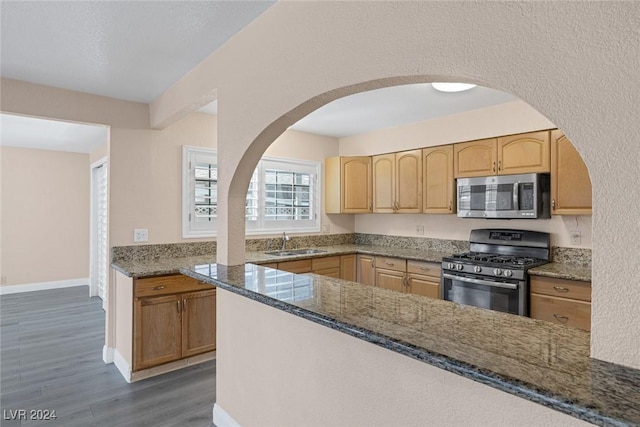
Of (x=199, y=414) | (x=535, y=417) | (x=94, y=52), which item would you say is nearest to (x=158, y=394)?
(x=199, y=414)

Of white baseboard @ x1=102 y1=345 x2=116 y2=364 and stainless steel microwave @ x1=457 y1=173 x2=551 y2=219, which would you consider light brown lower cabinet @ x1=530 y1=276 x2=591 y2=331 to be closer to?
stainless steel microwave @ x1=457 y1=173 x2=551 y2=219

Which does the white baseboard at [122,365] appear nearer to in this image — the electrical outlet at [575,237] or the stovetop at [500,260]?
the stovetop at [500,260]

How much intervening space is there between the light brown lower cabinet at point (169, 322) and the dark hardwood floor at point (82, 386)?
0.17 meters

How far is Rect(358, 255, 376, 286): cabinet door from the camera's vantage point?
424 centimetres

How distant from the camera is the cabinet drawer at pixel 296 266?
144 inches

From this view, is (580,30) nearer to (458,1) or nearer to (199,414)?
(458,1)

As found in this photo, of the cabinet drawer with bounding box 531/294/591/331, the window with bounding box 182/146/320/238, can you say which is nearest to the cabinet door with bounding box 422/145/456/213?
the cabinet drawer with bounding box 531/294/591/331

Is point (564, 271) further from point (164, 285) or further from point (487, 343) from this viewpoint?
point (164, 285)

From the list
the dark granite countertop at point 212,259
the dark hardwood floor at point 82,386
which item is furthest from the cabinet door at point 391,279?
the dark hardwood floor at point 82,386

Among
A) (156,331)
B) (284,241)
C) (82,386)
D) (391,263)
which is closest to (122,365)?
(82,386)

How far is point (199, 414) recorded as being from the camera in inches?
96.4

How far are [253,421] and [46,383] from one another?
2.04 meters

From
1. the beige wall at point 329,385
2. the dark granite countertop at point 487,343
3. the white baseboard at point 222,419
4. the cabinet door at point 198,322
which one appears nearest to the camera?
the dark granite countertop at point 487,343

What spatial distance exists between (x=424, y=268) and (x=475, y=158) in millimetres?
1254
